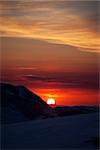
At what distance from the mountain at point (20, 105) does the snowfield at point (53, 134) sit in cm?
476

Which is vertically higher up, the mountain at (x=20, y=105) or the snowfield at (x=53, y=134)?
the mountain at (x=20, y=105)

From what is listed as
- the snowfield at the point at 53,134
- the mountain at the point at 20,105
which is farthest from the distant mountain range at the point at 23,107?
the snowfield at the point at 53,134

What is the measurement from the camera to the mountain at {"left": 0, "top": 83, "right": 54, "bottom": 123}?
65.2 ft

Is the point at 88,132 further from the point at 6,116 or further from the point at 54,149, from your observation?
the point at 6,116

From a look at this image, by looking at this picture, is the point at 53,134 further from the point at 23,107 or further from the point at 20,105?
the point at 20,105

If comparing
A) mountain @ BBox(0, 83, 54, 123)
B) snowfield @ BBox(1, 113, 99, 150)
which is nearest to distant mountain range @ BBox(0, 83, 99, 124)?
mountain @ BBox(0, 83, 54, 123)

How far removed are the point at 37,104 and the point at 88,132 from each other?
10.5m

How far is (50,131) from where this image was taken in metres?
12.9

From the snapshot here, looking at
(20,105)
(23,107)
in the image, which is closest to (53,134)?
→ (23,107)

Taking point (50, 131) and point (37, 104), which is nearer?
point (50, 131)

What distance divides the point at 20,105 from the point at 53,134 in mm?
9140

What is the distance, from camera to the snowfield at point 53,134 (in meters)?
11.9

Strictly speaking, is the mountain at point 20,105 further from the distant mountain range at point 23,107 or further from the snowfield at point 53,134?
the snowfield at point 53,134

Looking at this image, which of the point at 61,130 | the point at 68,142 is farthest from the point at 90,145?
the point at 61,130
